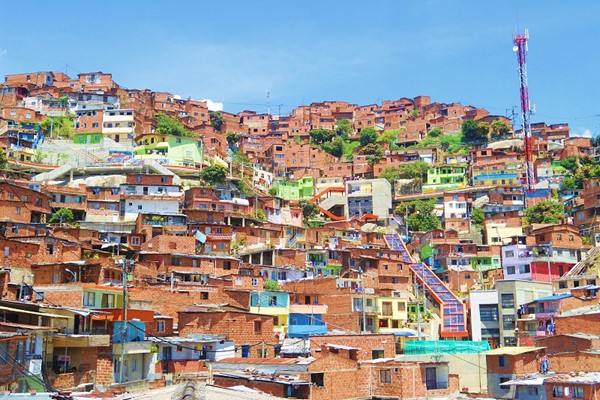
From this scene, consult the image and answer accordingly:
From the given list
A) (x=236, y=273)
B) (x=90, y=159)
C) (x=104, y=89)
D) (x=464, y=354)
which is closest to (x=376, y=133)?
(x=104, y=89)

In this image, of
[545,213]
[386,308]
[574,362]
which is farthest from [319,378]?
[545,213]

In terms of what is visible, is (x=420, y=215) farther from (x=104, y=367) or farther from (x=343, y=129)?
(x=104, y=367)

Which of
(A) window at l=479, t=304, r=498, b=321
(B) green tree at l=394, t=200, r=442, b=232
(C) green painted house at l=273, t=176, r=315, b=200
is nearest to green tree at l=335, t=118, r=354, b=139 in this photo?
(C) green painted house at l=273, t=176, r=315, b=200

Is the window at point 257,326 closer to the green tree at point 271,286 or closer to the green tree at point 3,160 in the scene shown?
the green tree at point 271,286

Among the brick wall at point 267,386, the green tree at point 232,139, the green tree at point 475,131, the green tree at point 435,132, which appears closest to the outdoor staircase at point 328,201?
the green tree at point 232,139

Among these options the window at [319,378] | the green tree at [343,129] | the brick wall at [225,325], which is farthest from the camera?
the green tree at [343,129]

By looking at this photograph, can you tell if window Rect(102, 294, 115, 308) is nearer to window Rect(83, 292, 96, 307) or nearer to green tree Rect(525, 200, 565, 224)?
window Rect(83, 292, 96, 307)

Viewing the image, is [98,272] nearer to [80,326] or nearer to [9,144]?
[80,326]
